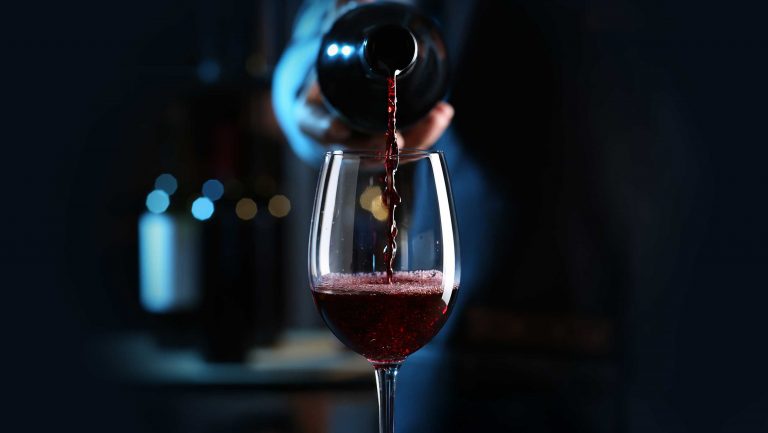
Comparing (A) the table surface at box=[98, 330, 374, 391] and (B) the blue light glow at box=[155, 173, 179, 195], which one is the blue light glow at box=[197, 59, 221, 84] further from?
(A) the table surface at box=[98, 330, 374, 391]

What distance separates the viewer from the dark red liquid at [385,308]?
0.65m

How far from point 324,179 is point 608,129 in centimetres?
78

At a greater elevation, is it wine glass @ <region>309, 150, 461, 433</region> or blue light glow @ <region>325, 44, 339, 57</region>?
blue light glow @ <region>325, 44, 339, 57</region>

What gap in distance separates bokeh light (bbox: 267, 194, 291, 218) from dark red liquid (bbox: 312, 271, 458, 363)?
1041mm

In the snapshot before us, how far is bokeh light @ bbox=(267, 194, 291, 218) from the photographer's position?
5.64ft

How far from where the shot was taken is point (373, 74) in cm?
69

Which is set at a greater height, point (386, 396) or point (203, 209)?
point (203, 209)

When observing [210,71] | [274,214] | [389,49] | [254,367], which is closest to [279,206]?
[274,214]

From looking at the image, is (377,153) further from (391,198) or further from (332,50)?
(332,50)

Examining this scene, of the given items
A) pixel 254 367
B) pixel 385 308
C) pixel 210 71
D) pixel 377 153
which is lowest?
pixel 254 367

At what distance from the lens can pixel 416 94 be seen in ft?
2.53

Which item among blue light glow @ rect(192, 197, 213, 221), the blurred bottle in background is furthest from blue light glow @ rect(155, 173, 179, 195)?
blue light glow @ rect(192, 197, 213, 221)

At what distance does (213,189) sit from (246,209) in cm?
10

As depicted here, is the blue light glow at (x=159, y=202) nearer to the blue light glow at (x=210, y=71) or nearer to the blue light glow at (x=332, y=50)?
the blue light glow at (x=210, y=71)
